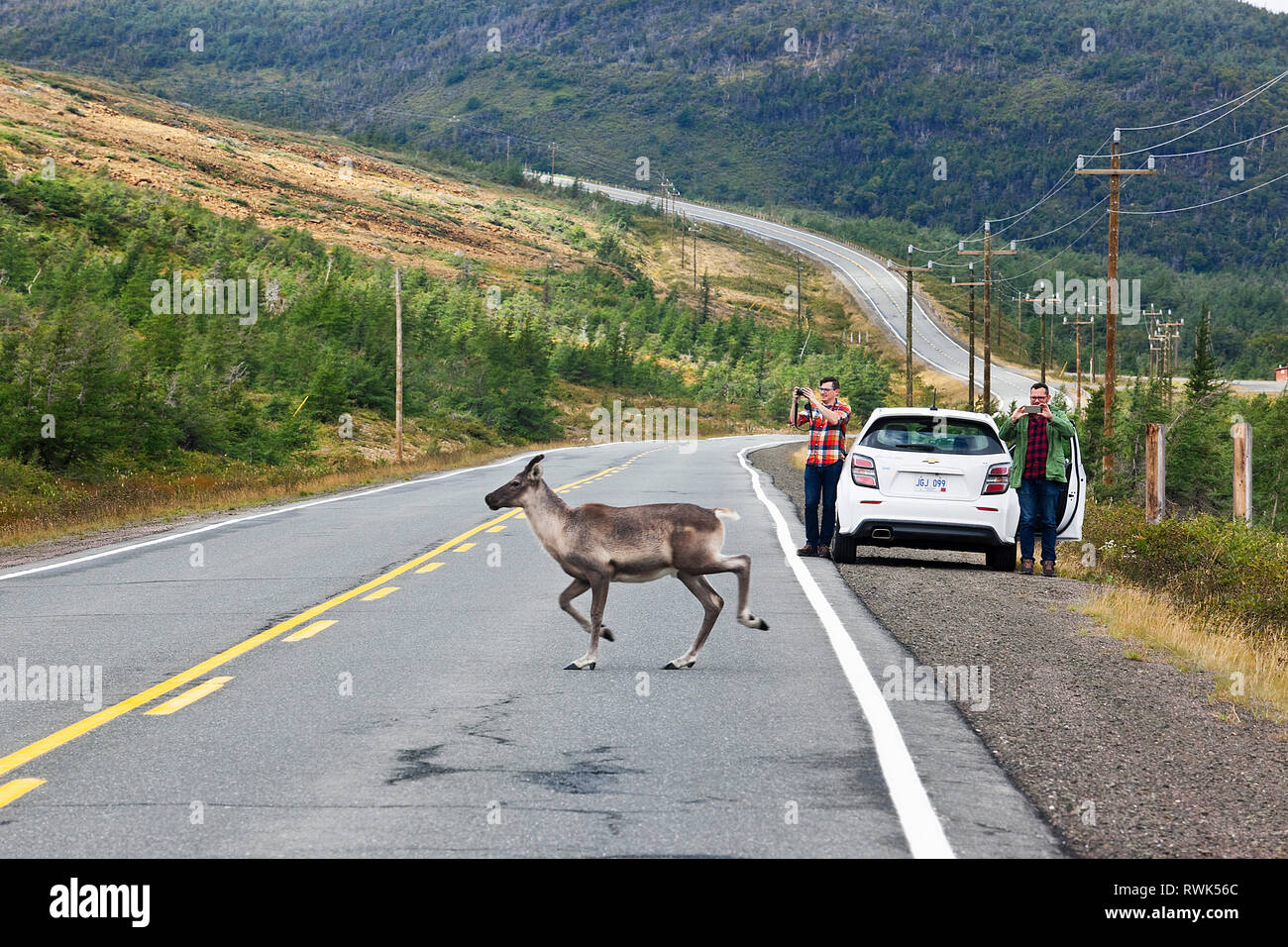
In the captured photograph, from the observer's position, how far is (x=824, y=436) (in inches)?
597

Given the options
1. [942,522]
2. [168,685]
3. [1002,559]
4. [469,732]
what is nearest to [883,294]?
[1002,559]

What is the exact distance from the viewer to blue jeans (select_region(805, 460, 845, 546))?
15.4 meters

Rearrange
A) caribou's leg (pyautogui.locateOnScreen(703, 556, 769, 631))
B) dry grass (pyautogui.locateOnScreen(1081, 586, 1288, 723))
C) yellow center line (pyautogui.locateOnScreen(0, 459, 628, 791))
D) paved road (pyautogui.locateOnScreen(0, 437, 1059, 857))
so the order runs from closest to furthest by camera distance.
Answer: paved road (pyautogui.locateOnScreen(0, 437, 1059, 857)) → yellow center line (pyautogui.locateOnScreen(0, 459, 628, 791)) → caribou's leg (pyautogui.locateOnScreen(703, 556, 769, 631)) → dry grass (pyautogui.locateOnScreen(1081, 586, 1288, 723))

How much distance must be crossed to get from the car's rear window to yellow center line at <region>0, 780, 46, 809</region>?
10679mm

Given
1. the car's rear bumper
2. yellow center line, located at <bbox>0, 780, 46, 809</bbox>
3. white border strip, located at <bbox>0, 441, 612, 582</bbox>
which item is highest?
the car's rear bumper

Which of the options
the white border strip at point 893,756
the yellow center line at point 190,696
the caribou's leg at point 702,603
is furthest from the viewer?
the caribou's leg at point 702,603

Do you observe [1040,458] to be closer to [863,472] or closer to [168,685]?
[863,472]

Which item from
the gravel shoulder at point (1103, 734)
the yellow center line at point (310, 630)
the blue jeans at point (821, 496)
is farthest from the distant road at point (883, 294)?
the yellow center line at point (310, 630)

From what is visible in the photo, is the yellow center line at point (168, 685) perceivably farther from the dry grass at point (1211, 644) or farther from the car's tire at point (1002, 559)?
the car's tire at point (1002, 559)

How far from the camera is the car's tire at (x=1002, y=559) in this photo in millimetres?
15477

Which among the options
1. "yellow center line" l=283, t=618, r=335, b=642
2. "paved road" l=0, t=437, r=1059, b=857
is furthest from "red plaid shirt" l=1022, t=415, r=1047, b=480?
"yellow center line" l=283, t=618, r=335, b=642

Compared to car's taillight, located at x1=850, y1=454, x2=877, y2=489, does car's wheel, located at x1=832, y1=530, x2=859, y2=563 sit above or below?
below

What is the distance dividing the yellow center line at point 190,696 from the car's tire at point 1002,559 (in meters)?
9.34

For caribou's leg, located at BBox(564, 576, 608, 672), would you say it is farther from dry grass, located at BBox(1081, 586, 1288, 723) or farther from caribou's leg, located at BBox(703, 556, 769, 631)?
dry grass, located at BBox(1081, 586, 1288, 723)
